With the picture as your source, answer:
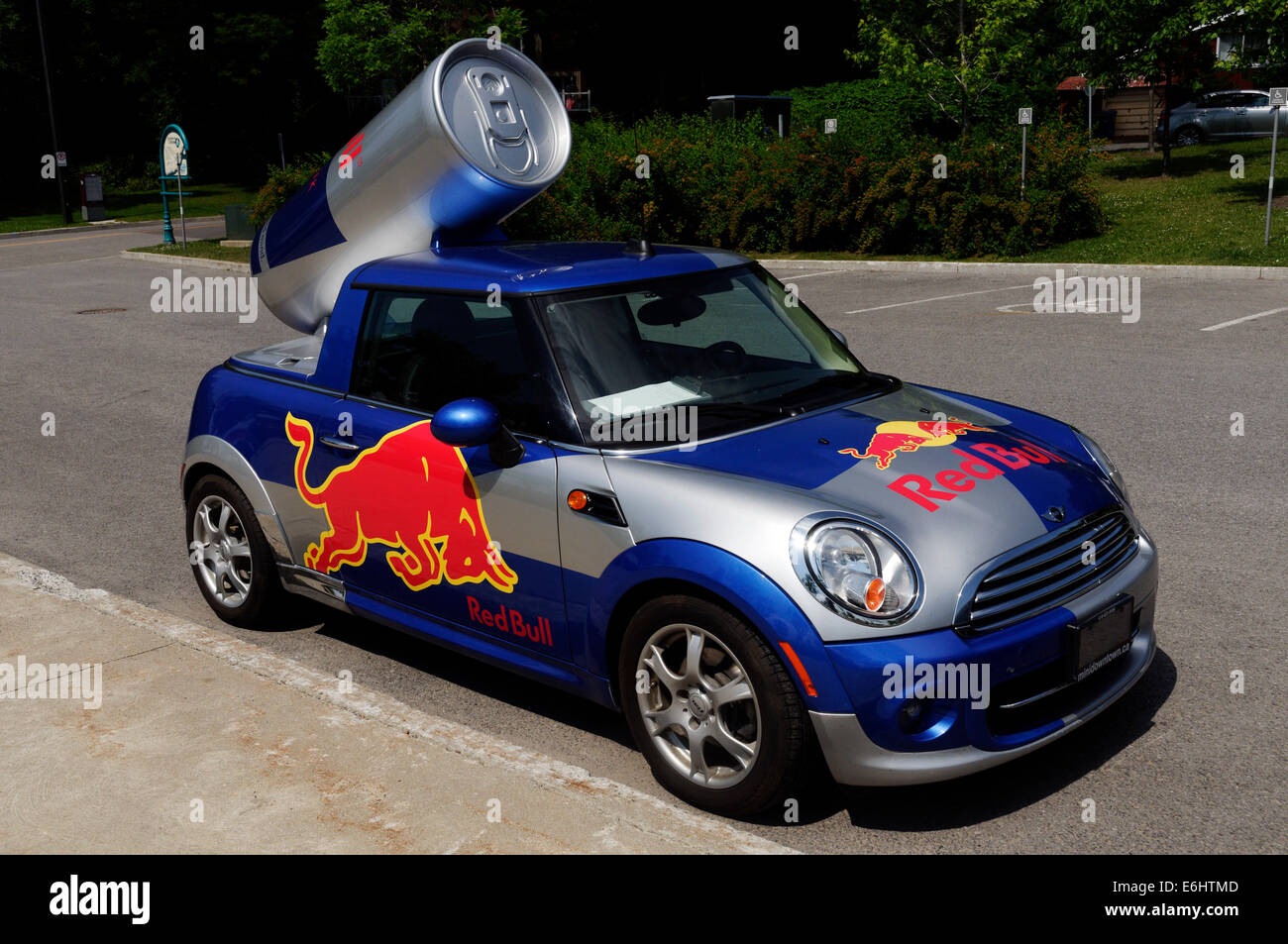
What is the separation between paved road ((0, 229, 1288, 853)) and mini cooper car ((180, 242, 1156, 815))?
0.29 metres

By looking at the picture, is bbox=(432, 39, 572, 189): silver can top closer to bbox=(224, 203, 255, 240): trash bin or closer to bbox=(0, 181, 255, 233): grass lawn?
bbox=(224, 203, 255, 240): trash bin

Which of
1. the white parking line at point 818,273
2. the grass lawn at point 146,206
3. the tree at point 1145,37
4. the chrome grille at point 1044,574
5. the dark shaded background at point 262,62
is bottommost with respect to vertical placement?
the chrome grille at point 1044,574

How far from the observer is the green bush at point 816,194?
798 inches

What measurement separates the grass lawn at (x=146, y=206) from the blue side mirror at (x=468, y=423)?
37.2 meters

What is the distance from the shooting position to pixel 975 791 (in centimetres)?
413

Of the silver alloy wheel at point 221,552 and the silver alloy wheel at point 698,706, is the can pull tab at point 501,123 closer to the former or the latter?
the silver alloy wheel at point 221,552

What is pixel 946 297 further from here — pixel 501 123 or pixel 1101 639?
pixel 1101 639

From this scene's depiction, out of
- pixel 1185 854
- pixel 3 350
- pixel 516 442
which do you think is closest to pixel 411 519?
pixel 516 442

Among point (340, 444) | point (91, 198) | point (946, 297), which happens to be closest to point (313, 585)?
point (340, 444)

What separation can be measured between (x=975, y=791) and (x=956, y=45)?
24627 mm

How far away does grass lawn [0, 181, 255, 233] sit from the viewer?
4069 centimetres

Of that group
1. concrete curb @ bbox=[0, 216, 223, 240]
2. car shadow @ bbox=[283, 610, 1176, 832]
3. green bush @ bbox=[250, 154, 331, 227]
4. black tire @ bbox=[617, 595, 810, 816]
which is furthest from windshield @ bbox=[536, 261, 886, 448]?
concrete curb @ bbox=[0, 216, 223, 240]

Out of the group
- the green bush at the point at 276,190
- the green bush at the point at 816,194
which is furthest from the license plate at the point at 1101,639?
the green bush at the point at 276,190

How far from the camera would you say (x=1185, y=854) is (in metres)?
3.67
